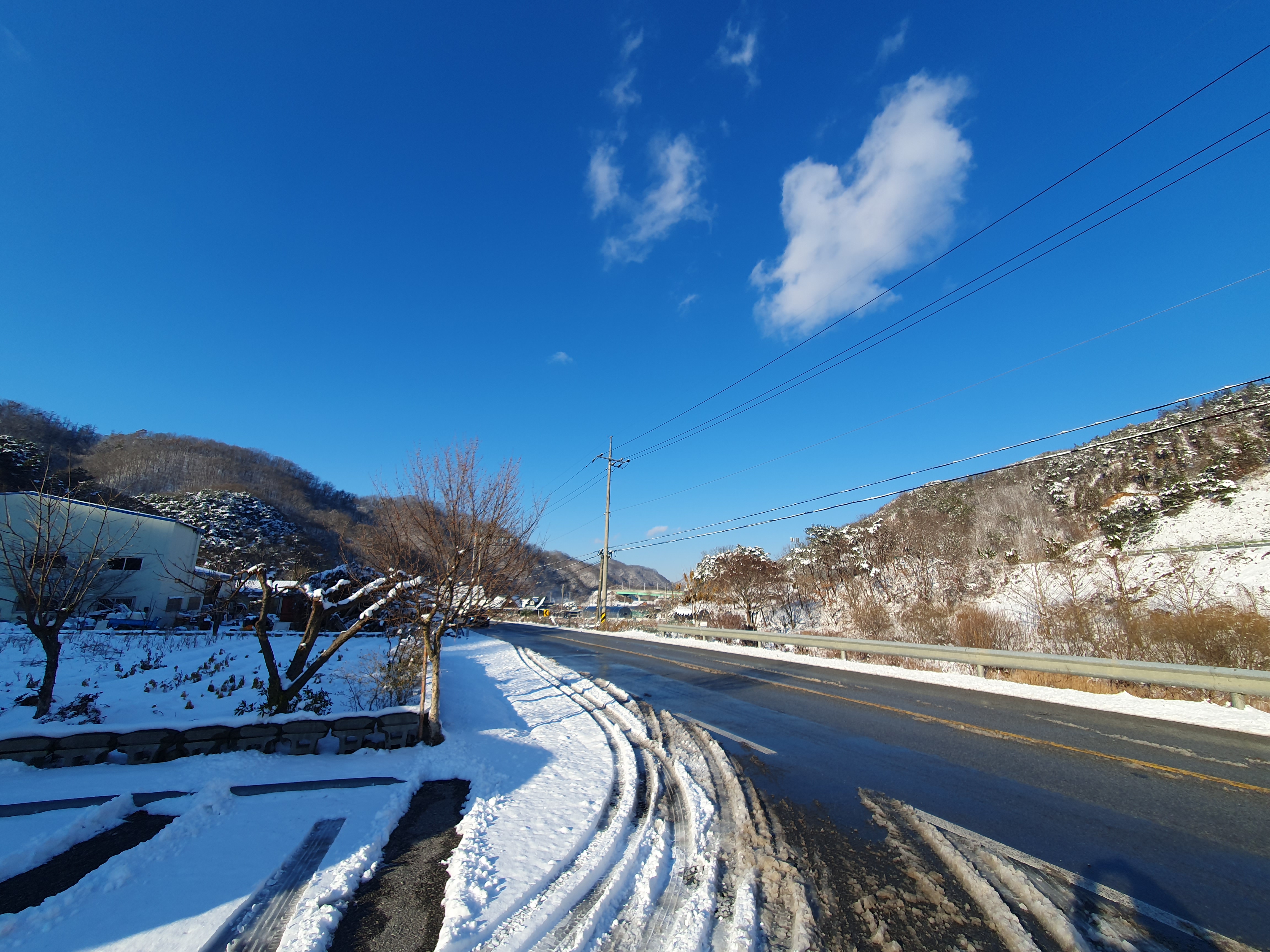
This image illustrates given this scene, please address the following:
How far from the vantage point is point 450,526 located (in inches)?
383

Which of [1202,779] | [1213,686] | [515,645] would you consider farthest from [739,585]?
[1202,779]

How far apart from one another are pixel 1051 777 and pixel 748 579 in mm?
25834

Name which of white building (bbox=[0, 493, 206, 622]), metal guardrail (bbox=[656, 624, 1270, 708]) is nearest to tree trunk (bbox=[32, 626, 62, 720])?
white building (bbox=[0, 493, 206, 622])

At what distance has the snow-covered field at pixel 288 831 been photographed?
314cm

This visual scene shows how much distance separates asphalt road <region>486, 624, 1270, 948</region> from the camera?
377 centimetres

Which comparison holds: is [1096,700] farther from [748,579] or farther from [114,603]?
[114,603]

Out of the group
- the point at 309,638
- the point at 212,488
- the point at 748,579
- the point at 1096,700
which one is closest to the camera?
the point at 309,638

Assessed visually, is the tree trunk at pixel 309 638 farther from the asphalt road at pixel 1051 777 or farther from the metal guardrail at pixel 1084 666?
the metal guardrail at pixel 1084 666

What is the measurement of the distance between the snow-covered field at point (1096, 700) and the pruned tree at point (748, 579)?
14.1 m

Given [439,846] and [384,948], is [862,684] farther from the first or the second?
[384,948]

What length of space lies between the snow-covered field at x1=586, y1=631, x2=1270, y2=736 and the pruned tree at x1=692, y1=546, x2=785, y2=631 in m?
14.1

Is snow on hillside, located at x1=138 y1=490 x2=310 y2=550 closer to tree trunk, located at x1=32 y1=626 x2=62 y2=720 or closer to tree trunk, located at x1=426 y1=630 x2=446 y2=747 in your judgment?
tree trunk, located at x1=32 y1=626 x2=62 y2=720

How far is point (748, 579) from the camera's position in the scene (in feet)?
103

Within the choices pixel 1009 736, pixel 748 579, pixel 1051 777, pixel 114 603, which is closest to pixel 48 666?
pixel 1051 777
